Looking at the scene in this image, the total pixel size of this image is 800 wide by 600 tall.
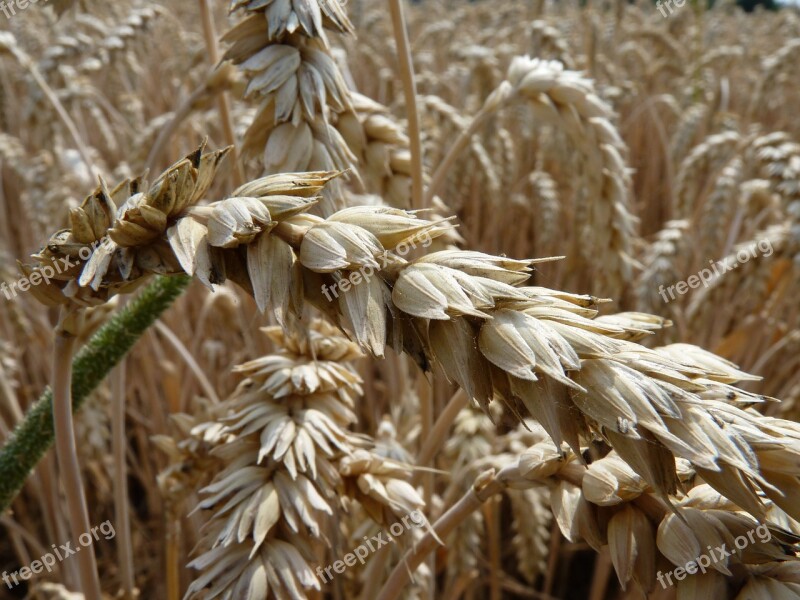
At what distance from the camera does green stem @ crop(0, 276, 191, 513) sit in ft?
2.14

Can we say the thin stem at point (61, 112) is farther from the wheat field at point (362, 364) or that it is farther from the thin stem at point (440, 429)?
the thin stem at point (440, 429)

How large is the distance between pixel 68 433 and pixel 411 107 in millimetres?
537

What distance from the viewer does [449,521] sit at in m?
0.59

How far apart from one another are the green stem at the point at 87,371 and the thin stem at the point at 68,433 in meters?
0.05

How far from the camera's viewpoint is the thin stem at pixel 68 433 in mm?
536

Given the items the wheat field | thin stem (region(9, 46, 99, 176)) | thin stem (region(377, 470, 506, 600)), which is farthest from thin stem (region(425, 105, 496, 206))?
thin stem (region(9, 46, 99, 176))

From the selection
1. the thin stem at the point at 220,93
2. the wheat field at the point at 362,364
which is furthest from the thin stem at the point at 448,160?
the thin stem at the point at 220,93

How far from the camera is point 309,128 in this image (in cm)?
70

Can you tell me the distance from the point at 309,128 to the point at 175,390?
741mm

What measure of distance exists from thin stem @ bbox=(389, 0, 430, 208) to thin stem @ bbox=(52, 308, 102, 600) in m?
0.43

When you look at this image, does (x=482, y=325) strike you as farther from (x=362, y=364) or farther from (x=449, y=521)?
(x=362, y=364)

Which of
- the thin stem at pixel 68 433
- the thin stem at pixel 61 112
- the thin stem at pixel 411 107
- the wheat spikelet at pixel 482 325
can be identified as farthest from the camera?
the thin stem at pixel 61 112

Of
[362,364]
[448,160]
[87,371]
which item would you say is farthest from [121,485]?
[448,160]

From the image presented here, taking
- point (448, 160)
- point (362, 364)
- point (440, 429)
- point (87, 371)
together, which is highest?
point (448, 160)
